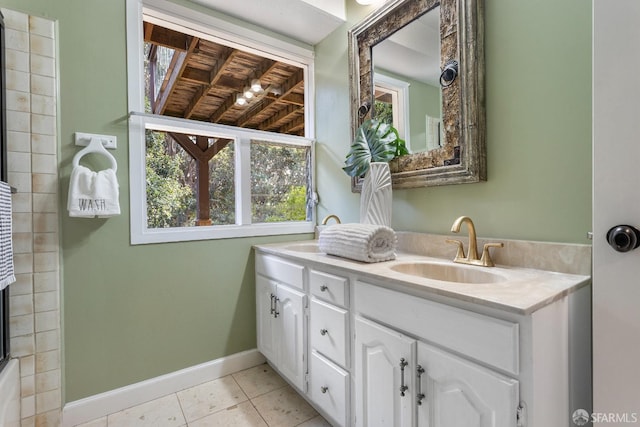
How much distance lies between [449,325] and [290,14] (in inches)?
80.0

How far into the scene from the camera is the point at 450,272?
128 cm

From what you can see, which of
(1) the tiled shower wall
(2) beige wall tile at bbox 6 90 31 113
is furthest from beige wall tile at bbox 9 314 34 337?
(2) beige wall tile at bbox 6 90 31 113

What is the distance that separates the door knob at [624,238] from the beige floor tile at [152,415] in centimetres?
189

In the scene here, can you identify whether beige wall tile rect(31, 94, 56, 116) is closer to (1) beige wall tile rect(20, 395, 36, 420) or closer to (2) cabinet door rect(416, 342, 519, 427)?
(1) beige wall tile rect(20, 395, 36, 420)

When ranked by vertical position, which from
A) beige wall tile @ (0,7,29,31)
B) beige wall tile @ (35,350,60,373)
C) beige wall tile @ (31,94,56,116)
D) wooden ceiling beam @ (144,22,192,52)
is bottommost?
beige wall tile @ (35,350,60,373)

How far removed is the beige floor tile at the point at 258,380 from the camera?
69.1 inches

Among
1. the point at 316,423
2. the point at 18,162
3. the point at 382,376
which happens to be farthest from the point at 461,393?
the point at 18,162

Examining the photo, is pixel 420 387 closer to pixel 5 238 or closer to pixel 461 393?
pixel 461 393

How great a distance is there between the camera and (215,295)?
188 cm

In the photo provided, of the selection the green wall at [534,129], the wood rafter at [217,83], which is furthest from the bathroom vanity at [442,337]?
the wood rafter at [217,83]

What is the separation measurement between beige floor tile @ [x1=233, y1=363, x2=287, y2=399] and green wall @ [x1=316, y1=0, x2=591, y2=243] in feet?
4.35

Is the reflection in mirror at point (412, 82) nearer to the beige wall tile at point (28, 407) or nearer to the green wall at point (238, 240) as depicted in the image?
the green wall at point (238, 240)

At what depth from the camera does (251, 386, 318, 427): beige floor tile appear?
59.2 inches

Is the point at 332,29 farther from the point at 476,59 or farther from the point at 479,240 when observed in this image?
the point at 479,240
